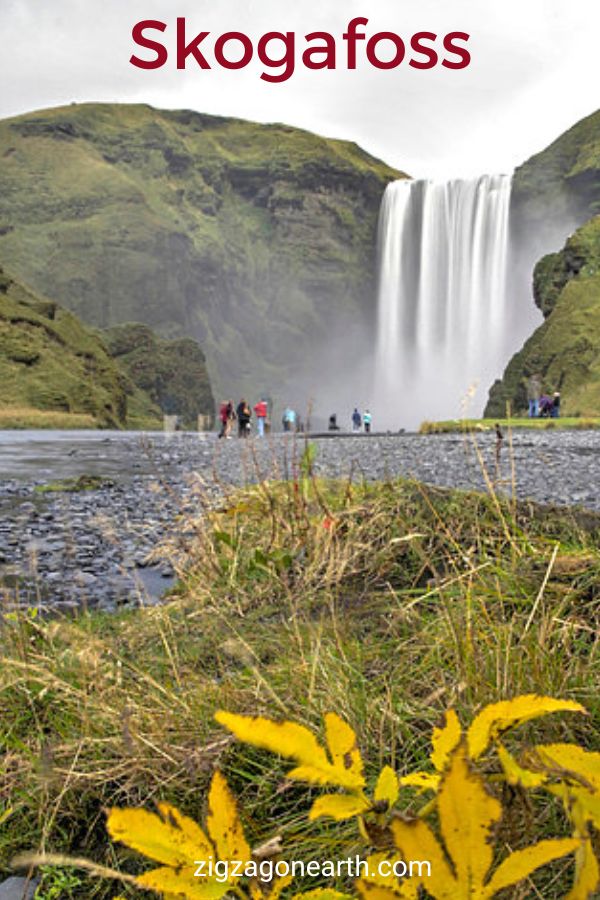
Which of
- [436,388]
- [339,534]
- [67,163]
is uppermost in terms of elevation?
[67,163]

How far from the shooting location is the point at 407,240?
89625 mm

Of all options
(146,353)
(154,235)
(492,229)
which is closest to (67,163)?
(154,235)

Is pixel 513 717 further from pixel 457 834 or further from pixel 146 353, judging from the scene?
pixel 146 353

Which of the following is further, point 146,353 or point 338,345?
point 338,345

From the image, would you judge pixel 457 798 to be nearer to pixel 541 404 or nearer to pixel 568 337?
pixel 541 404

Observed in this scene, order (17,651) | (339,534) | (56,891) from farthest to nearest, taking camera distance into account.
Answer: (339,534) < (17,651) < (56,891)

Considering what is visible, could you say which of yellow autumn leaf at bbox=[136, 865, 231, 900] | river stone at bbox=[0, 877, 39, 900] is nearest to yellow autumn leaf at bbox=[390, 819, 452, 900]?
yellow autumn leaf at bbox=[136, 865, 231, 900]

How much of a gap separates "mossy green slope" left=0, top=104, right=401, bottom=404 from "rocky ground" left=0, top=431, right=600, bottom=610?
116586 millimetres

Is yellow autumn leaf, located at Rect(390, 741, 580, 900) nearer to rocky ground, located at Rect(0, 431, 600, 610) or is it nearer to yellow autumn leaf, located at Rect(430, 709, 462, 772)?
yellow autumn leaf, located at Rect(430, 709, 462, 772)

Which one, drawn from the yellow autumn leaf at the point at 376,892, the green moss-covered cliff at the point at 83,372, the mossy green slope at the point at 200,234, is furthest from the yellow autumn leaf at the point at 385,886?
the mossy green slope at the point at 200,234

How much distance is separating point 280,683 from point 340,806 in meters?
1.19

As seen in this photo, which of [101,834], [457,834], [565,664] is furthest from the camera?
[565,664]

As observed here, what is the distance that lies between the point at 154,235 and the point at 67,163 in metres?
37.0

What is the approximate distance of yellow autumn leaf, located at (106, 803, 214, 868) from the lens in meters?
0.76
